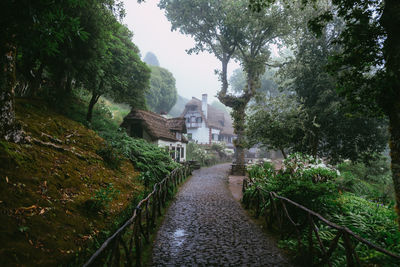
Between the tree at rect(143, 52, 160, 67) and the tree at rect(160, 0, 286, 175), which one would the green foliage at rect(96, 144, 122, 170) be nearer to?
the tree at rect(160, 0, 286, 175)

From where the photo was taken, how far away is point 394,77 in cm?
370

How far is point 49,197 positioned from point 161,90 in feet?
139

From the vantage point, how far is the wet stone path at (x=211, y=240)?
4.90 metres

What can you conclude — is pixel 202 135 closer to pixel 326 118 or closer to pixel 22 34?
pixel 326 118

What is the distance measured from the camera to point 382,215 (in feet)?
20.9

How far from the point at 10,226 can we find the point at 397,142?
6979mm

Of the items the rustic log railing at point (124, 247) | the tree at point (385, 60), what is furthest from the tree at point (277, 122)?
the rustic log railing at point (124, 247)

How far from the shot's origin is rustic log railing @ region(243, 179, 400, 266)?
12.0ft

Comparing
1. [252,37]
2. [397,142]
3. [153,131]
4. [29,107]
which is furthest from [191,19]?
[397,142]

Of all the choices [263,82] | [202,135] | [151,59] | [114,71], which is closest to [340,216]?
[114,71]

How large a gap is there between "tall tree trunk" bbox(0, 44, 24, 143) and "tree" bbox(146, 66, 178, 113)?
122 feet

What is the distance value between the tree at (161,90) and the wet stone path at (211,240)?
120ft

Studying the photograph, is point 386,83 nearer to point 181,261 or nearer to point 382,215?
point 382,215

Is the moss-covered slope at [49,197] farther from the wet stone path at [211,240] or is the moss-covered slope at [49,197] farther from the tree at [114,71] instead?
the tree at [114,71]
